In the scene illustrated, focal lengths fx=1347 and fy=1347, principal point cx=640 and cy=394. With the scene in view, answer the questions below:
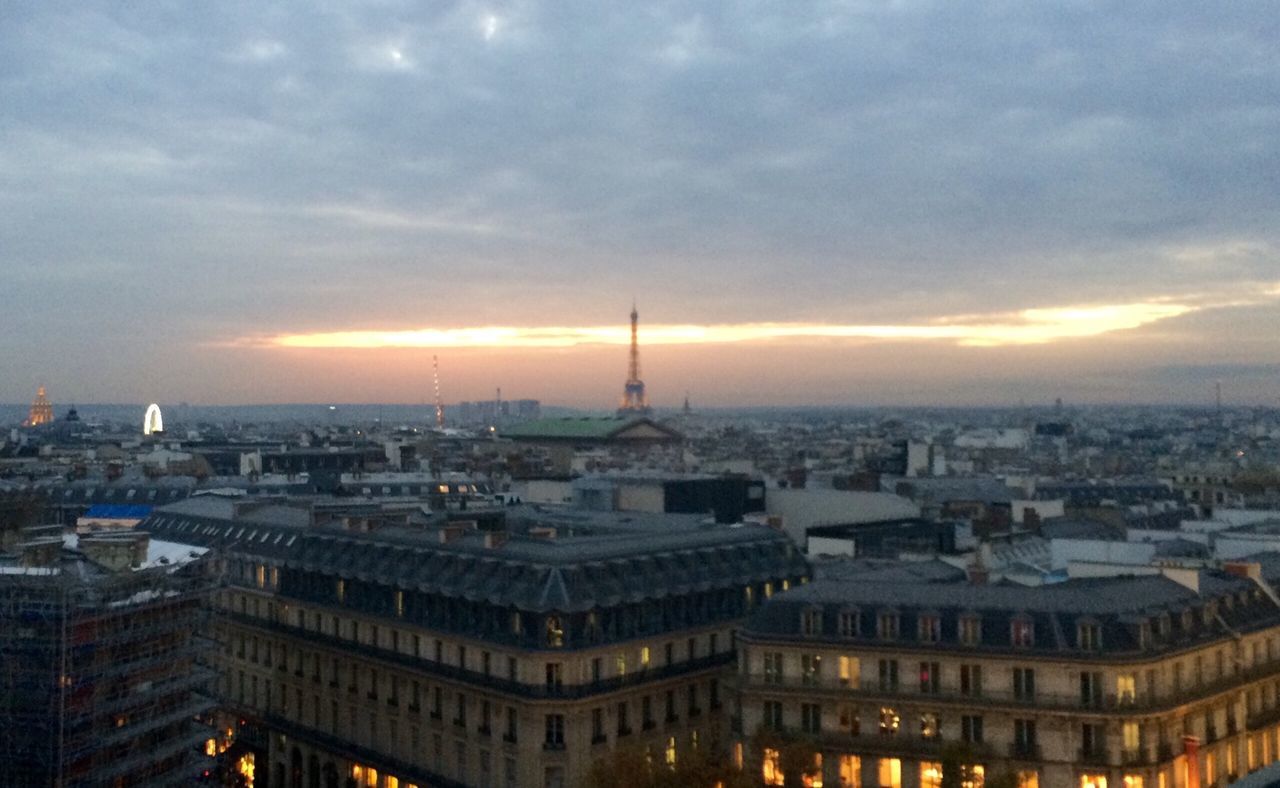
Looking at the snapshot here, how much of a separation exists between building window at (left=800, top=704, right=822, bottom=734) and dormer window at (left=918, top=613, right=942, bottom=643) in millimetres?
4879

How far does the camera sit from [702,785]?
45375mm

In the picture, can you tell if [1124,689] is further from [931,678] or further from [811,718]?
[811,718]

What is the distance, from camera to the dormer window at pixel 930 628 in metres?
50.9

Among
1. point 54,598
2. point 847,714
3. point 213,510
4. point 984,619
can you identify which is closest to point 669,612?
point 847,714

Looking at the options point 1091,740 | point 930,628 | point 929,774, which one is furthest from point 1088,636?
point 929,774

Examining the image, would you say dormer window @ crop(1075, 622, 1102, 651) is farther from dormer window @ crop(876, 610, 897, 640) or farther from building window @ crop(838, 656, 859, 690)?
building window @ crop(838, 656, 859, 690)

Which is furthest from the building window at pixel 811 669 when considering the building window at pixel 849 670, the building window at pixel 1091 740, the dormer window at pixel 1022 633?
the building window at pixel 1091 740

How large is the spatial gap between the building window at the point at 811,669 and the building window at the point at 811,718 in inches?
37.7

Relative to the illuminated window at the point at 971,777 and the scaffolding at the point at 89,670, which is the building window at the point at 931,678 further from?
the scaffolding at the point at 89,670

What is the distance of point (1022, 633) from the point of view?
49.8 metres

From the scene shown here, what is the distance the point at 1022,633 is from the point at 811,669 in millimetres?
8128

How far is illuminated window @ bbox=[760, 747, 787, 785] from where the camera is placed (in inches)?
1987

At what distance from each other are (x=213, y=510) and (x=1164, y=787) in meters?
60.8

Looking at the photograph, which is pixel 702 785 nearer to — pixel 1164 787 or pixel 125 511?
pixel 1164 787
